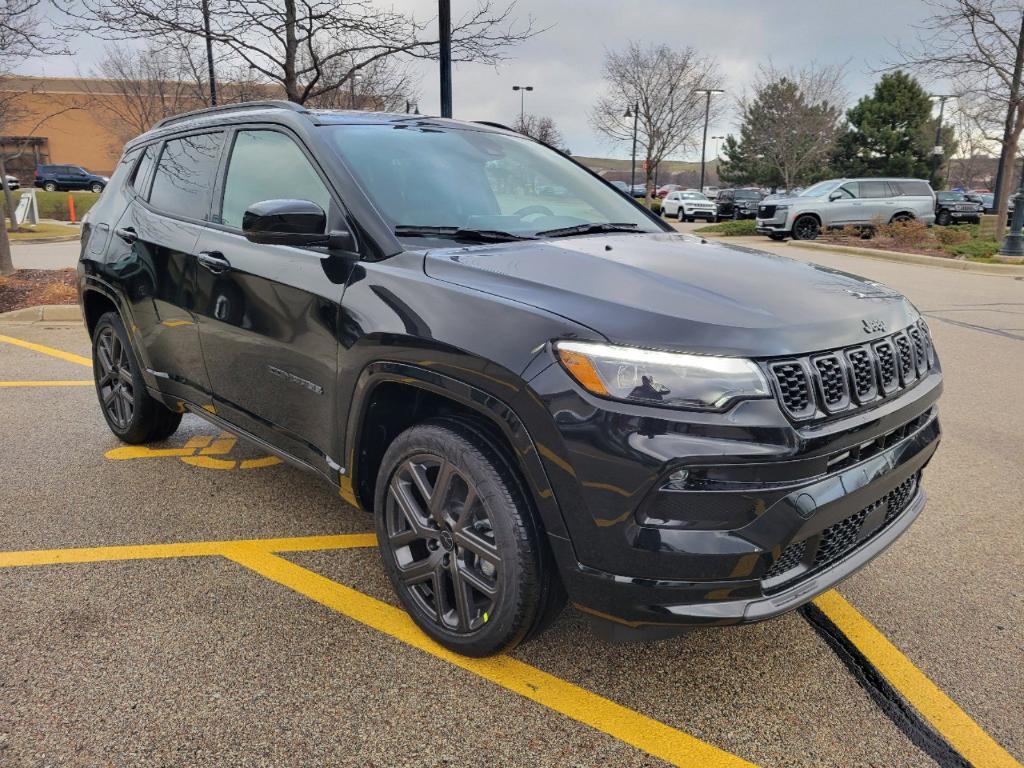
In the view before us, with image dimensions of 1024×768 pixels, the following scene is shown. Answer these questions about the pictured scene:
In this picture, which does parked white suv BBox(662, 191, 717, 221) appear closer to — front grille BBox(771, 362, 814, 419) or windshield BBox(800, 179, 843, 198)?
windshield BBox(800, 179, 843, 198)

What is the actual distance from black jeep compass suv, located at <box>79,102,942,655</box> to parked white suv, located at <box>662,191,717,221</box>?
35824 millimetres

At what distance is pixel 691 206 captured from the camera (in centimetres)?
3781

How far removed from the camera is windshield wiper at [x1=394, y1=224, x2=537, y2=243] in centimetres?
282

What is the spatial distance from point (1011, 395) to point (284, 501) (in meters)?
5.60

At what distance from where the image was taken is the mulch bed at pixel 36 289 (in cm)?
1002

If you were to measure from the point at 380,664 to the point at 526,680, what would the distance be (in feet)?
1.63

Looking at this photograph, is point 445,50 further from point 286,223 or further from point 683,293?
point 683,293

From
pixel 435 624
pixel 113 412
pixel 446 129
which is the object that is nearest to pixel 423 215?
pixel 446 129

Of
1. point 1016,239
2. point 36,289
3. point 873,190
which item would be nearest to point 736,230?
point 873,190

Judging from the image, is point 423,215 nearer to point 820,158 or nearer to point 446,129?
point 446,129

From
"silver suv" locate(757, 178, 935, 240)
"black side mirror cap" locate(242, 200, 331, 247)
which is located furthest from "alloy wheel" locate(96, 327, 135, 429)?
"silver suv" locate(757, 178, 935, 240)

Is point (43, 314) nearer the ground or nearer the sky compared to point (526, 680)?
nearer the sky

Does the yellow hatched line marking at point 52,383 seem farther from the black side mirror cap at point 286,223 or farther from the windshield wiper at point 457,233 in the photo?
the windshield wiper at point 457,233

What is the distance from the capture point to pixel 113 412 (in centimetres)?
480
